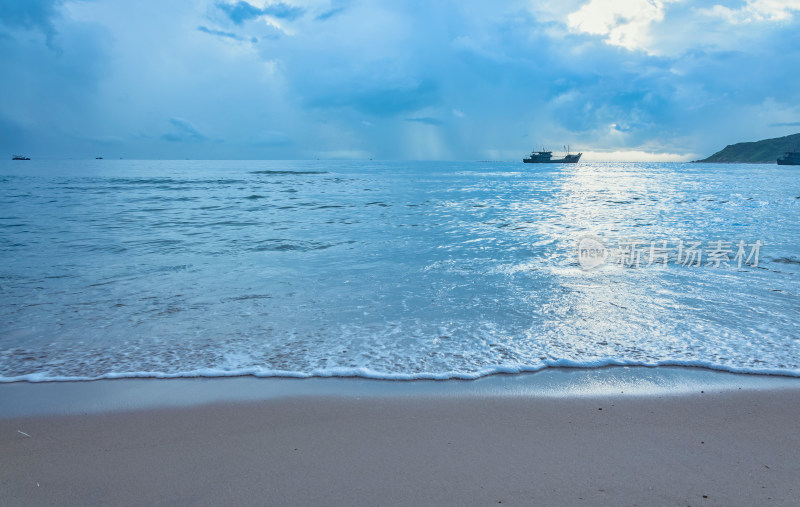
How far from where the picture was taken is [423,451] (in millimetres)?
Answer: 2570

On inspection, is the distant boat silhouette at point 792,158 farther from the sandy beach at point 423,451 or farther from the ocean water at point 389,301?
the sandy beach at point 423,451

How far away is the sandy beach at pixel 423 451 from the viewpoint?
7.29 feet

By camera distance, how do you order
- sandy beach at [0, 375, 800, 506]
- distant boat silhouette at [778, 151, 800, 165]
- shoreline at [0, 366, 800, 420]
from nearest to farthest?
sandy beach at [0, 375, 800, 506]
shoreline at [0, 366, 800, 420]
distant boat silhouette at [778, 151, 800, 165]

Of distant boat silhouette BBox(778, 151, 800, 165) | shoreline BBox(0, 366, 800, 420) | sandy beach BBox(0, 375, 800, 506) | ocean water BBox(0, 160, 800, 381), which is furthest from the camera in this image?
distant boat silhouette BBox(778, 151, 800, 165)

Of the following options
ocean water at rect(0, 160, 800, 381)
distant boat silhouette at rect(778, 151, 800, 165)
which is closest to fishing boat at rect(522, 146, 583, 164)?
distant boat silhouette at rect(778, 151, 800, 165)

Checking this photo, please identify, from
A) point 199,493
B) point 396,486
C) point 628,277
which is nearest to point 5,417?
point 199,493

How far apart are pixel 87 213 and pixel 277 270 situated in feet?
44.7

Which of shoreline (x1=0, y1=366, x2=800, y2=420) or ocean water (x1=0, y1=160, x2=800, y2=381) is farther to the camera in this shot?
ocean water (x1=0, y1=160, x2=800, y2=381)

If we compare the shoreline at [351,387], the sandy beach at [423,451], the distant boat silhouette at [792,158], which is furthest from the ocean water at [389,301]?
the distant boat silhouette at [792,158]

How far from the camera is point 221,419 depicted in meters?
3.03

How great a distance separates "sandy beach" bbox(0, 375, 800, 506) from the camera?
2.22 metres

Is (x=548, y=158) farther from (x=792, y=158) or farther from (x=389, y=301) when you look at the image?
(x=389, y=301)

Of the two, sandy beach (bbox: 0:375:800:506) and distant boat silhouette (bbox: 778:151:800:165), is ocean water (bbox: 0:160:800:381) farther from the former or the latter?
distant boat silhouette (bbox: 778:151:800:165)

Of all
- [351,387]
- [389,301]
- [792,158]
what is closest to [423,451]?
[351,387]
